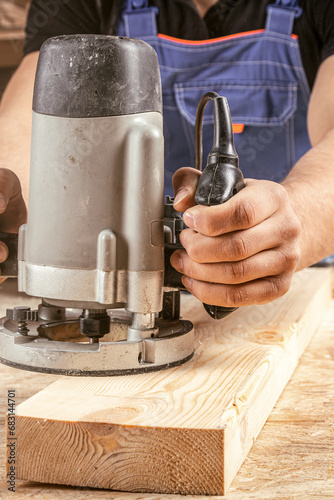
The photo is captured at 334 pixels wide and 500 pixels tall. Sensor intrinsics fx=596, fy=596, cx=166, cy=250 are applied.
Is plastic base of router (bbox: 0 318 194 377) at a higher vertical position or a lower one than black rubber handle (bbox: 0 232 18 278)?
lower

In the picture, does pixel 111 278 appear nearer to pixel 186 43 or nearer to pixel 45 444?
pixel 45 444

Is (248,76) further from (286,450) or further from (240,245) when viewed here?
(286,450)

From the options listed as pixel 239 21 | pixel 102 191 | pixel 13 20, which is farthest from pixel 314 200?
pixel 13 20

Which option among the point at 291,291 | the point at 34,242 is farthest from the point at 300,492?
the point at 291,291

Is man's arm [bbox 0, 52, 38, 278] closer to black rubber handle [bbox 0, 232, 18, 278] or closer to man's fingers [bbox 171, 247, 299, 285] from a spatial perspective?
black rubber handle [bbox 0, 232, 18, 278]

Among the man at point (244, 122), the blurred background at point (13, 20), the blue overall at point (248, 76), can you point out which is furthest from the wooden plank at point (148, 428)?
the blurred background at point (13, 20)

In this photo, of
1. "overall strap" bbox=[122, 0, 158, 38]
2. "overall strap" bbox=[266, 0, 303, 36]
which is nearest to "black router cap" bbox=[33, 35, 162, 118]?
"overall strap" bbox=[122, 0, 158, 38]

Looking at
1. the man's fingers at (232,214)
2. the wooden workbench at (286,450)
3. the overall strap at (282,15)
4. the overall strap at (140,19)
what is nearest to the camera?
the wooden workbench at (286,450)

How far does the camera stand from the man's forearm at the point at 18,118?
945 mm

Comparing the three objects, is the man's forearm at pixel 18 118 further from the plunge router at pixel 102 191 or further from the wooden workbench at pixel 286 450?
the wooden workbench at pixel 286 450

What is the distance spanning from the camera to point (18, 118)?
1.16m

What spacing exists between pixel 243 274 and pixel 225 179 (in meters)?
0.12

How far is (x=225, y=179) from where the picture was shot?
704 millimetres

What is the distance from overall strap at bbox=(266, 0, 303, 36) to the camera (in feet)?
4.55
